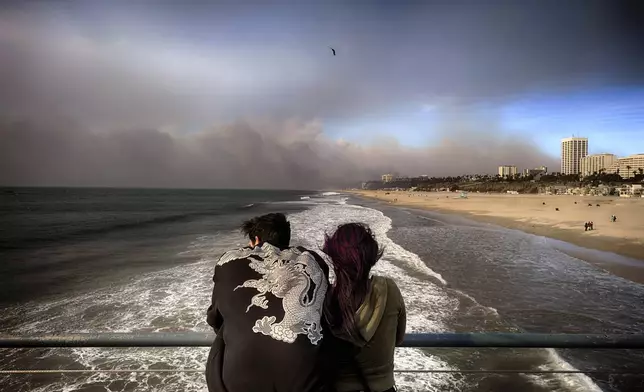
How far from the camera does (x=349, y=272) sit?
128cm

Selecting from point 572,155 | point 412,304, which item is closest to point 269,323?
point 412,304

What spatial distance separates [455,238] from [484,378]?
13667 mm

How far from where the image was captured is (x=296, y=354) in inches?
44.0

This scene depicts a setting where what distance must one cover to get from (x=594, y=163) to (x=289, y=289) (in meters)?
102

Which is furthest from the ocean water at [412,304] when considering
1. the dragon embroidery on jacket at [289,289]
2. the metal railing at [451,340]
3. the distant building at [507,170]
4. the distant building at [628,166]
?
the distant building at [507,170]

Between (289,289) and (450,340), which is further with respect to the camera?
(450,340)

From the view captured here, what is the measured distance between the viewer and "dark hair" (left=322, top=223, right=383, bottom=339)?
1267mm

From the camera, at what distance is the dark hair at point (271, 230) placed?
1471 mm

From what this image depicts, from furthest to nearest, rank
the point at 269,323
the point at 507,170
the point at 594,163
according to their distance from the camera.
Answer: the point at 507,170 < the point at 594,163 < the point at 269,323

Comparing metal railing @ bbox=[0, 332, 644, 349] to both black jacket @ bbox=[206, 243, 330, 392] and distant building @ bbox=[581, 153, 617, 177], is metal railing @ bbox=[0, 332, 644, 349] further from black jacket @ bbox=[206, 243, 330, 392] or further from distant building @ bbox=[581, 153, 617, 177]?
distant building @ bbox=[581, 153, 617, 177]

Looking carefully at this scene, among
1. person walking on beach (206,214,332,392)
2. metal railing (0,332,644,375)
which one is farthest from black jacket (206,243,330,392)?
metal railing (0,332,644,375)

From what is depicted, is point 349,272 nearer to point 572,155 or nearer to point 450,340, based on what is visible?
point 450,340

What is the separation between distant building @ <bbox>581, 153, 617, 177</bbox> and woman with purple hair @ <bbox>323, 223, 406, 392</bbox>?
96527 millimetres

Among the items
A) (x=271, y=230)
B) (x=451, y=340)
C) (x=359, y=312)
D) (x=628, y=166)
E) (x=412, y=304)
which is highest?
(x=628, y=166)
